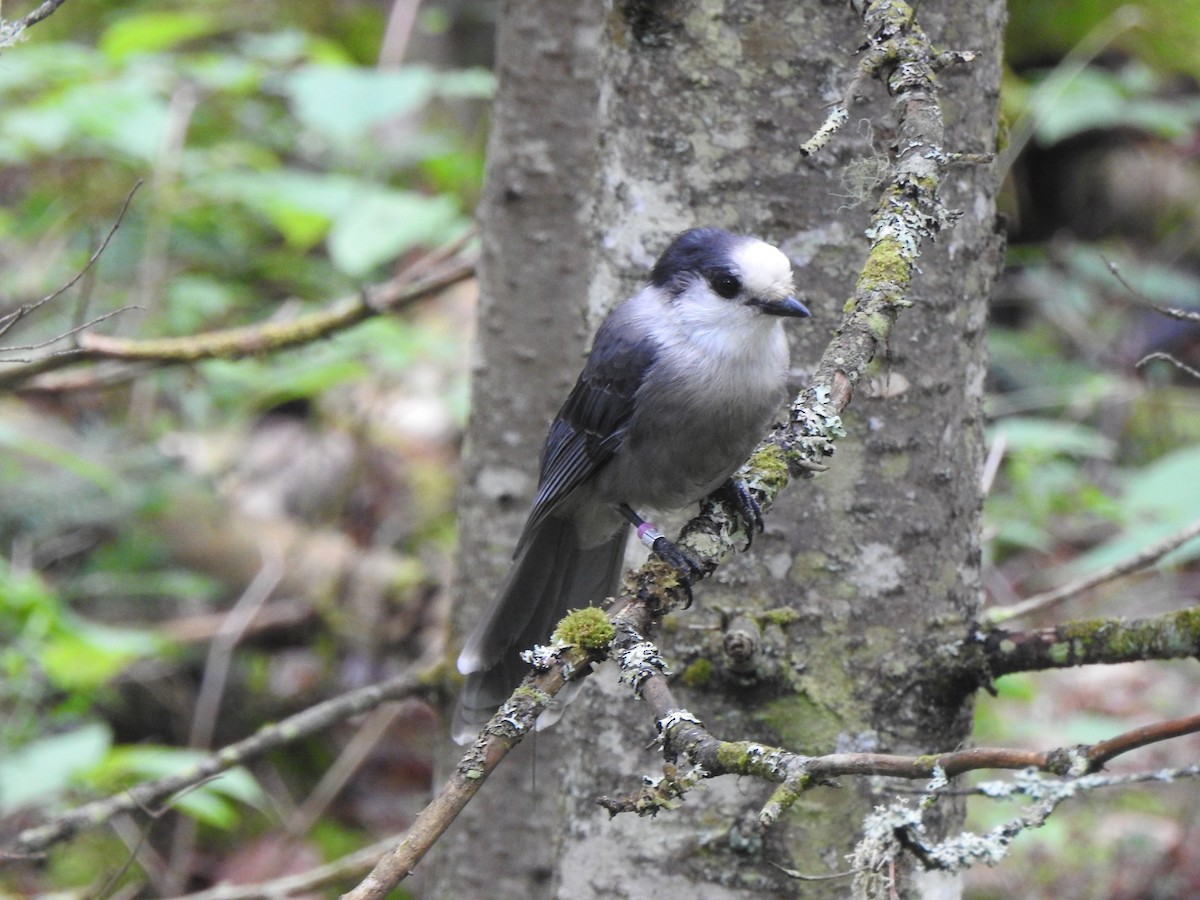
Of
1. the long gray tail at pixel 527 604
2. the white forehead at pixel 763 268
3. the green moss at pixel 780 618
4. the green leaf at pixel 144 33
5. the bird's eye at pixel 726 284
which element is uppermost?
the green leaf at pixel 144 33

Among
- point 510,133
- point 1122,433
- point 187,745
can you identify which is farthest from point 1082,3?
point 187,745

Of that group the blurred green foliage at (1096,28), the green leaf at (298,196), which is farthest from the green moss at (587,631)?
the blurred green foliage at (1096,28)

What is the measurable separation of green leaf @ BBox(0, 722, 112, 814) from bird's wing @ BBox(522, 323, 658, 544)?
1.68 meters

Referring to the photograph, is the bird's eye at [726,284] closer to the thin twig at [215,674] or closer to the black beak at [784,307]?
the black beak at [784,307]

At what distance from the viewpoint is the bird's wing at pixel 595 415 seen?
269cm

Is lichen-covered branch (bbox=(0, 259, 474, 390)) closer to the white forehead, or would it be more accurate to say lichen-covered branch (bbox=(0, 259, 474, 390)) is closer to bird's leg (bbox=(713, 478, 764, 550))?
the white forehead

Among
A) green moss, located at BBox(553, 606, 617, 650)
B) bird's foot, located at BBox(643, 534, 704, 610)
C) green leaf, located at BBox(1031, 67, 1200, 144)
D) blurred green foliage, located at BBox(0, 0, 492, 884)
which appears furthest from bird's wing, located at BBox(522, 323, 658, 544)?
green leaf, located at BBox(1031, 67, 1200, 144)

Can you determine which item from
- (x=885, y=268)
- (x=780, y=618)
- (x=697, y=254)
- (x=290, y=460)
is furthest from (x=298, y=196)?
(x=885, y=268)

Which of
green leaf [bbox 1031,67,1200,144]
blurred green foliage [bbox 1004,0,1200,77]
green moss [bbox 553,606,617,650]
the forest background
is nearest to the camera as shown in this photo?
green moss [bbox 553,606,617,650]

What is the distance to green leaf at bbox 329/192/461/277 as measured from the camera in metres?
4.68

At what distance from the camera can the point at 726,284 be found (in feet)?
7.92

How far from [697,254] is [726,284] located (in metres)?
0.08

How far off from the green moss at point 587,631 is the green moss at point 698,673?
71 centimetres

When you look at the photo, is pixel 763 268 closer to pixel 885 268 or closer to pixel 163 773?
pixel 885 268
